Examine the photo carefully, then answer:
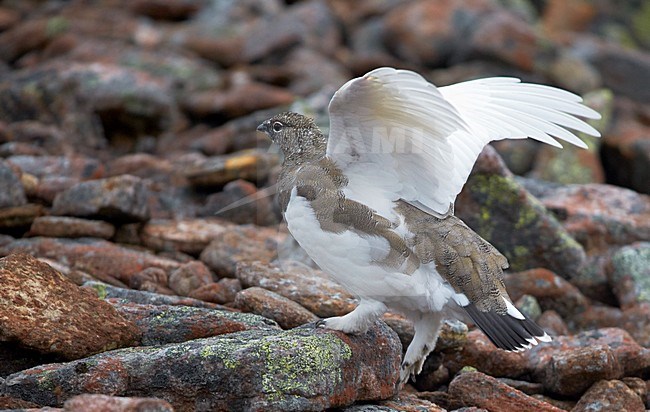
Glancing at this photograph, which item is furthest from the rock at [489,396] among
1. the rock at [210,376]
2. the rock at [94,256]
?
the rock at [94,256]

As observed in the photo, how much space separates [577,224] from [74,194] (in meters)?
4.87

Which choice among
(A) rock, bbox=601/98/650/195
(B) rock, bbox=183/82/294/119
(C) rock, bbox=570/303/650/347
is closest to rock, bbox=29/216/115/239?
(C) rock, bbox=570/303/650/347

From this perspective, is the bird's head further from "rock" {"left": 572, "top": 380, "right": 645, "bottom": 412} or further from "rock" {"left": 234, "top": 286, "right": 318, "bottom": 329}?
"rock" {"left": 572, "top": 380, "right": 645, "bottom": 412}

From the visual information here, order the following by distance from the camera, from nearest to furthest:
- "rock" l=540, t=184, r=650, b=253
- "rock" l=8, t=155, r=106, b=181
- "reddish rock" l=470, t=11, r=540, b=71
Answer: "rock" l=540, t=184, r=650, b=253
"rock" l=8, t=155, r=106, b=181
"reddish rock" l=470, t=11, r=540, b=71

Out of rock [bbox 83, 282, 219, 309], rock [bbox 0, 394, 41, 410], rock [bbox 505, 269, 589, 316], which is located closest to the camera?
rock [bbox 0, 394, 41, 410]

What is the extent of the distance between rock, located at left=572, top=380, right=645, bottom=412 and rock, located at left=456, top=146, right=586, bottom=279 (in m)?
2.45

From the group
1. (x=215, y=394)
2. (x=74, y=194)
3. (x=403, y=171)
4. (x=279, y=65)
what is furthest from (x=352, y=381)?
(x=279, y=65)

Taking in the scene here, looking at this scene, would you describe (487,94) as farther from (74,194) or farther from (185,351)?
(74,194)

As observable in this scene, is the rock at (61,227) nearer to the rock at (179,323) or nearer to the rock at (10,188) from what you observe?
the rock at (10,188)

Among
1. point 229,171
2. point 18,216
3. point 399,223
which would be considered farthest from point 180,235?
point 399,223

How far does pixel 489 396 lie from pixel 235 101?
316 inches

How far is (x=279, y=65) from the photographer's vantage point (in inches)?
576

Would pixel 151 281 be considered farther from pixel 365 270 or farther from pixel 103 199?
pixel 365 270

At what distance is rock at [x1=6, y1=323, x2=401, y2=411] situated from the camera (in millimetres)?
4297
